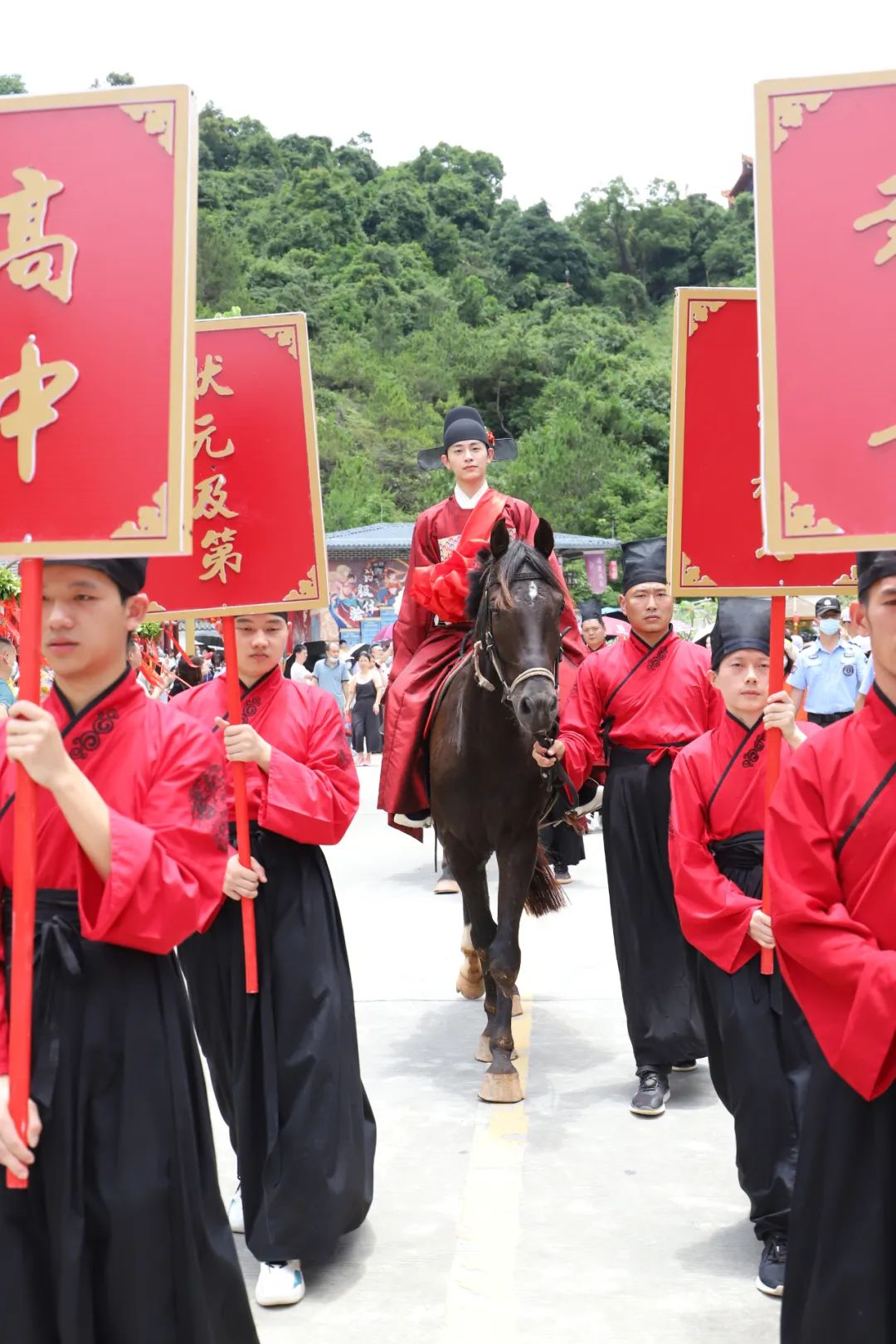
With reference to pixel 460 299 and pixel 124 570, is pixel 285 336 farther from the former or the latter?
pixel 460 299

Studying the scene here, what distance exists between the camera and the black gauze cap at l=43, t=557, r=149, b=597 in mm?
2609

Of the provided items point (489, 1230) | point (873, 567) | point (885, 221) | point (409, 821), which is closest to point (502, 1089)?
point (489, 1230)

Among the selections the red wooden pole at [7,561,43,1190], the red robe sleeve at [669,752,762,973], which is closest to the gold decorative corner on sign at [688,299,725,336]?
the red robe sleeve at [669,752,762,973]

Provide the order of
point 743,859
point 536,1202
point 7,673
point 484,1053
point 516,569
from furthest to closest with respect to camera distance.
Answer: point 7,673, point 484,1053, point 516,569, point 536,1202, point 743,859

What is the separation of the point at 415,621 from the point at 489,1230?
343 centimetres

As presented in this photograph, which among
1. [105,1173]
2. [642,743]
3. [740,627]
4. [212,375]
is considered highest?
[212,375]

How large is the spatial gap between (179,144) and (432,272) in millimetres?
81782

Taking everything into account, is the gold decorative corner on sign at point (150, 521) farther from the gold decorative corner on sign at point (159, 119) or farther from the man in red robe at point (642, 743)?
the man in red robe at point (642, 743)

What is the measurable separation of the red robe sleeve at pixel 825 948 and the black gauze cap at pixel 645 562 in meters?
3.20

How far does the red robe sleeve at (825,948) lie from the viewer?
2445mm

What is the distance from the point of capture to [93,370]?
2553mm

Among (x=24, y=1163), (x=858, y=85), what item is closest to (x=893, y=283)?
(x=858, y=85)

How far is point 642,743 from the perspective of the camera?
5.80 metres

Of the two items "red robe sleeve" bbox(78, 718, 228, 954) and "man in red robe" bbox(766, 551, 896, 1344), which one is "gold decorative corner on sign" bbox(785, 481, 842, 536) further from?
"red robe sleeve" bbox(78, 718, 228, 954)
